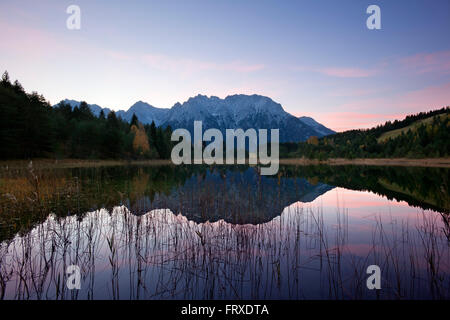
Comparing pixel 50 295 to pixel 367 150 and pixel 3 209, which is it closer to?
pixel 3 209

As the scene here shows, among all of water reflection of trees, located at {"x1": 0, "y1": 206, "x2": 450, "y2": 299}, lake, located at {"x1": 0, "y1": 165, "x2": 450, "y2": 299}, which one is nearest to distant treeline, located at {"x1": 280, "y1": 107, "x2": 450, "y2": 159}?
lake, located at {"x1": 0, "y1": 165, "x2": 450, "y2": 299}

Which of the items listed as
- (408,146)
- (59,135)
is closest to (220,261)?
(59,135)

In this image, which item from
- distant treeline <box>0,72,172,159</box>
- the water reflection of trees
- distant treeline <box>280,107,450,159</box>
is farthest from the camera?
distant treeline <box>280,107,450,159</box>

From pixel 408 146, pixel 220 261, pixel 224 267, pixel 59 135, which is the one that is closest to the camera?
pixel 224 267

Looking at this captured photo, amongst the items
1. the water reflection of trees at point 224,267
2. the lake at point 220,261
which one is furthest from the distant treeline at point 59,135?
the water reflection of trees at point 224,267

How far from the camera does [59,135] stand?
A: 64125mm

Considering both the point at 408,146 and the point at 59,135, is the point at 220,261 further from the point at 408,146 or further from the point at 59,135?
the point at 408,146

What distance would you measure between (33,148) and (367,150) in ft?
462

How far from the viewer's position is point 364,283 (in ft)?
19.6

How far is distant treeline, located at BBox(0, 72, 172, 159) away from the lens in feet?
149

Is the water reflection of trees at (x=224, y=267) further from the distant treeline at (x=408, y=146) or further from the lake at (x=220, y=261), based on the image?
the distant treeline at (x=408, y=146)

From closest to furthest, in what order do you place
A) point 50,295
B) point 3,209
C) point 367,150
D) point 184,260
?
point 50,295, point 184,260, point 3,209, point 367,150

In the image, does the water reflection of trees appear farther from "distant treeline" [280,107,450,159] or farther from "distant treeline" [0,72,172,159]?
"distant treeline" [280,107,450,159]
